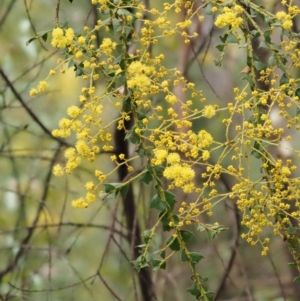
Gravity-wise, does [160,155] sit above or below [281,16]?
below

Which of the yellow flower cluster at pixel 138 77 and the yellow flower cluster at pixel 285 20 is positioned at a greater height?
the yellow flower cluster at pixel 285 20

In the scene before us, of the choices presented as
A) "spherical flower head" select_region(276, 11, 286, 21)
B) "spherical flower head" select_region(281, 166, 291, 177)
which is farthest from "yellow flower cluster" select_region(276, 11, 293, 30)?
"spherical flower head" select_region(281, 166, 291, 177)

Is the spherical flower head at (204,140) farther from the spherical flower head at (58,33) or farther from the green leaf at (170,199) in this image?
the spherical flower head at (58,33)

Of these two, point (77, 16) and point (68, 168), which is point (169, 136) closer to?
point (68, 168)

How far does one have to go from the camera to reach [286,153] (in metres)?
1.50

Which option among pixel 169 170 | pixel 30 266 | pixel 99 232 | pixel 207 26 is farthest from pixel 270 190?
pixel 99 232

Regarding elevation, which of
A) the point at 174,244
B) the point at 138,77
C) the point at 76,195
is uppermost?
the point at 76,195

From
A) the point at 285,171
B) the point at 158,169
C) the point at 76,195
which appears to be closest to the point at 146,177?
the point at 158,169

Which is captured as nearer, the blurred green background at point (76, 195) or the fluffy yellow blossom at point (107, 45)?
the fluffy yellow blossom at point (107, 45)

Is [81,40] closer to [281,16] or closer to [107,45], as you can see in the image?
[107,45]

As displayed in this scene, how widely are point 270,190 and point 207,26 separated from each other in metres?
1.01

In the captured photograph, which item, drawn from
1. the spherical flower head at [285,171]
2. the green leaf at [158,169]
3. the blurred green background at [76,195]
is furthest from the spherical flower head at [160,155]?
the blurred green background at [76,195]

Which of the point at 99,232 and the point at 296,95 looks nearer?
the point at 296,95

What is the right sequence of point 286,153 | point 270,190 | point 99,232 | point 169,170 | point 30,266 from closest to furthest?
point 169,170 < point 270,190 < point 30,266 < point 286,153 < point 99,232
